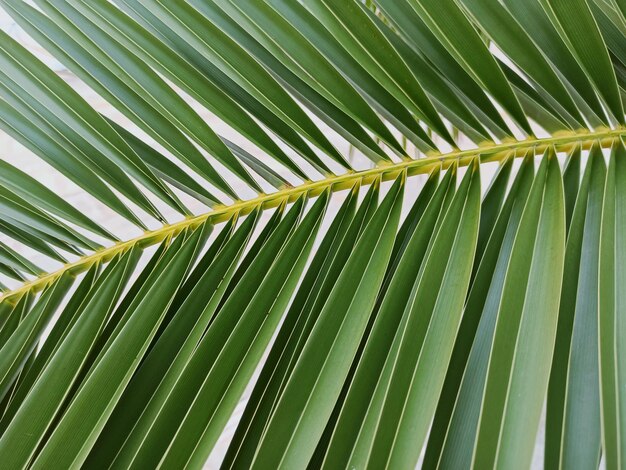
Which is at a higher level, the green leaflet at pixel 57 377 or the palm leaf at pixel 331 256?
the palm leaf at pixel 331 256

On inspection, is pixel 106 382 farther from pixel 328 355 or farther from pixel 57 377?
pixel 328 355

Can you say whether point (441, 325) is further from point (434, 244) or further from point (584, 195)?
point (584, 195)

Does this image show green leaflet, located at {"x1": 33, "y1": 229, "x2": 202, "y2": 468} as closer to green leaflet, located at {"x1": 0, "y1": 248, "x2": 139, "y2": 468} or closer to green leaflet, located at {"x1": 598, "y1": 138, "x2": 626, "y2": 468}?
green leaflet, located at {"x1": 0, "y1": 248, "x2": 139, "y2": 468}

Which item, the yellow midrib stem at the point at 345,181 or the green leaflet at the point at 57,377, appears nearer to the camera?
the green leaflet at the point at 57,377

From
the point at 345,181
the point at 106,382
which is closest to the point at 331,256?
the point at 345,181

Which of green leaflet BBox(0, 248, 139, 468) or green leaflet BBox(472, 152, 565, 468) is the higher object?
green leaflet BBox(472, 152, 565, 468)

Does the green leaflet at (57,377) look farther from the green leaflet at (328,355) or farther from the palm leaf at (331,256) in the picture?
the green leaflet at (328,355)

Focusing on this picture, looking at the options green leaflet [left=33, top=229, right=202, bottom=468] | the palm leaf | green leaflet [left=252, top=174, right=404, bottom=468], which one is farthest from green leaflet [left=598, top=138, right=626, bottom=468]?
green leaflet [left=33, top=229, right=202, bottom=468]

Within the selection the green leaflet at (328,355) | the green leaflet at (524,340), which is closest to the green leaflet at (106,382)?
the green leaflet at (328,355)
